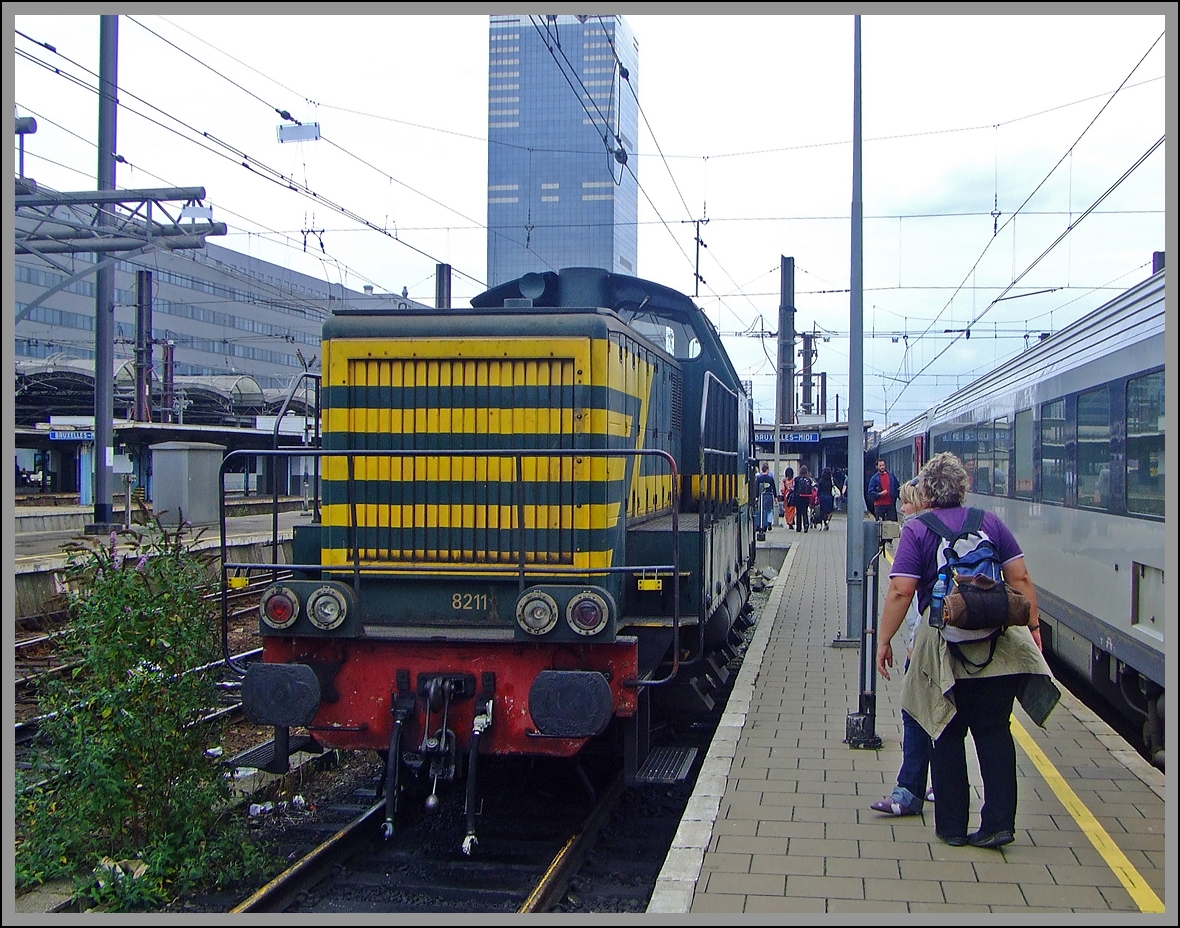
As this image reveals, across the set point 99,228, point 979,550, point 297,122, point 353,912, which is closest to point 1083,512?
point 979,550

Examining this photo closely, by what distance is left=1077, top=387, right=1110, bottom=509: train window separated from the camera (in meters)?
7.33

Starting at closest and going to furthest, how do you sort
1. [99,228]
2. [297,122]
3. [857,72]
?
[857,72]
[297,122]
[99,228]

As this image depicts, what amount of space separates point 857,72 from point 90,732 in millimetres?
9633

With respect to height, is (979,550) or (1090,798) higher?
(979,550)

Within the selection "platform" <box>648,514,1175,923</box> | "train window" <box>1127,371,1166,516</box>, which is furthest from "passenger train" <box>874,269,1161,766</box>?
"platform" <box>648,514,1175,923</box>

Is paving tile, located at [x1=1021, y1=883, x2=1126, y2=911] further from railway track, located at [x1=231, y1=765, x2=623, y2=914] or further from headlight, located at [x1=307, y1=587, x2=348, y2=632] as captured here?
headlight, located at [x1=307, y1=587, x2=348, y2=632]

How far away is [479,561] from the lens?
5906 mm

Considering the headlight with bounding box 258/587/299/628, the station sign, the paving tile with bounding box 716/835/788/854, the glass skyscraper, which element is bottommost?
the paving tile with bounding box 716/835/788/854

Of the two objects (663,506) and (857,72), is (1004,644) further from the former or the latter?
(857,72)

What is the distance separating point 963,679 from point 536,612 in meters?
2.09

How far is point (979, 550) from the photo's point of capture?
4.48 meters

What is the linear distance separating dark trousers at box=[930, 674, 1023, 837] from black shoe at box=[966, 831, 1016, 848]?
0.06 ft

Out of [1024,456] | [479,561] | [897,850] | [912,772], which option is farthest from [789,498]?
[897,850]

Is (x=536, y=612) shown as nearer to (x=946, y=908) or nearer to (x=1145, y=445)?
(x=946, y=908)
